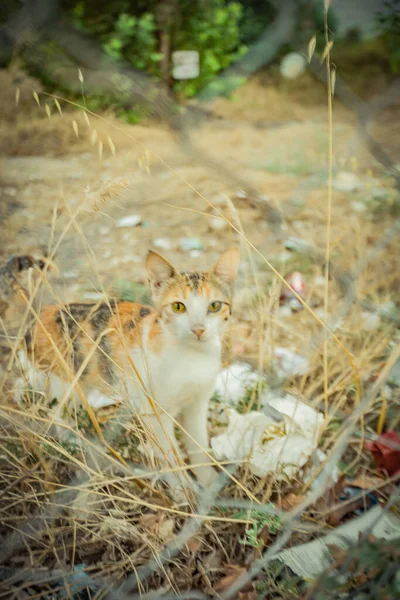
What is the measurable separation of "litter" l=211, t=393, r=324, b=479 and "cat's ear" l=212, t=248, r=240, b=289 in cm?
17

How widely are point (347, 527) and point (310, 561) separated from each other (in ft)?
0.25

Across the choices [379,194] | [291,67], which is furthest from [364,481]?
[291,67]

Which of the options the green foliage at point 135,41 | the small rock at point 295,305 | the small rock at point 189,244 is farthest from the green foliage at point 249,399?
the green foliage at point 135,41

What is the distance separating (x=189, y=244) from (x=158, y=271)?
18.6 inches

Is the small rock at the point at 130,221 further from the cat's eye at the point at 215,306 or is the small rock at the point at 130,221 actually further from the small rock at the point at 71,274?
the cat's eye at the point at 215,306

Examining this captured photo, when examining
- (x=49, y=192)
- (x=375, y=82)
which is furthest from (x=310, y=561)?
(x=375, y=82)

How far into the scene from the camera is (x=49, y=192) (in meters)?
1.25

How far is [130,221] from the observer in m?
1.18

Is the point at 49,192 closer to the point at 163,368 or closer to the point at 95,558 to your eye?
the point at 163,368

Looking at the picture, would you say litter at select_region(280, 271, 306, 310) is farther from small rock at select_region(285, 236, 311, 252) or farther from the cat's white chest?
the cat's white chest

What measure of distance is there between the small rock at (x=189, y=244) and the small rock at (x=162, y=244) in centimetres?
3

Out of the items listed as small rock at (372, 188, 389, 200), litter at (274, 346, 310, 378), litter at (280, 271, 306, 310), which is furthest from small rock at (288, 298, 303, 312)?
small rock at (372, 188, 389, 200)

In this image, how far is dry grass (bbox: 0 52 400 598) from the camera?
66cm

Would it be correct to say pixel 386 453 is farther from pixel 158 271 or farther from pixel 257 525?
pixel 158 271
